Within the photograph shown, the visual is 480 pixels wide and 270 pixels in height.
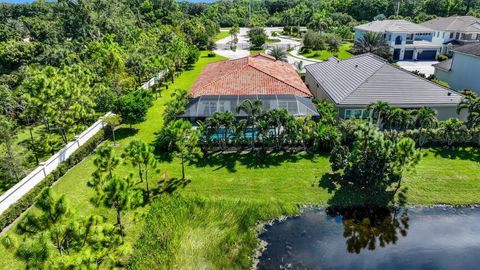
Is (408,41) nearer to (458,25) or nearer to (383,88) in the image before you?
(458,25)

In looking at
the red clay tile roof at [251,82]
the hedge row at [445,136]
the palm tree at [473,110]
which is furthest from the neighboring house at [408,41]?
the hedge row at [445,136]

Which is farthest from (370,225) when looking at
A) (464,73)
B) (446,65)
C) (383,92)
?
(446,65)

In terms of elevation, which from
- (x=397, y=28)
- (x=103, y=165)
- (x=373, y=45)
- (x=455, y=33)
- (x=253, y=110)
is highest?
(x=397, y=28)

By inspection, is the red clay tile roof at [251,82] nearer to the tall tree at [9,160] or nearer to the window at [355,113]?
the window at [355,113]

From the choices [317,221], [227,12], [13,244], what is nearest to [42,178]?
[13,244]

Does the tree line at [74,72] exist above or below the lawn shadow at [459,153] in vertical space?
above

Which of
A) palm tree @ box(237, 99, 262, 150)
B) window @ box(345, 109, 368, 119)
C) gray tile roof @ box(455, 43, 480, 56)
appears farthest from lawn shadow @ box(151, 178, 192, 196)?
gray tile roof @ box(455, 43, 480, 56)

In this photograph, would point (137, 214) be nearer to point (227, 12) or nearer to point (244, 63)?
point (244, 63)
